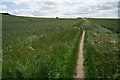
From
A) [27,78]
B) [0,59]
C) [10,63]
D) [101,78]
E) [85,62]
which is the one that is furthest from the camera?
[85,62]

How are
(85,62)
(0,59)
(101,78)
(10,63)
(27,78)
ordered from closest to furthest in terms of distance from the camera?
(27,78)
(101,78)
(10,63)
(0,59)
(85,62)

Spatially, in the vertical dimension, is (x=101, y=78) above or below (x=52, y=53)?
below

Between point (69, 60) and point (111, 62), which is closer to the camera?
point (111, 62)

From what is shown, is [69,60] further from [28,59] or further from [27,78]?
[27,78]

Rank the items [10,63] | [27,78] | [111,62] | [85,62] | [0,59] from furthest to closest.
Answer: [85,62] < [111,62] < [0,59] < [10,63] < [27,78]

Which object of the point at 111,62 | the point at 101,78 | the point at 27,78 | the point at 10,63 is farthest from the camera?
the point at 111,62

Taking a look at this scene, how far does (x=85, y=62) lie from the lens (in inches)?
374

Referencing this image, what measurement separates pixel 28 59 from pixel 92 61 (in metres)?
3.75

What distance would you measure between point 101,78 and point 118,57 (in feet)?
10.7

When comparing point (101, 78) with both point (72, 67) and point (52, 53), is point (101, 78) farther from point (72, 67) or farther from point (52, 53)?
point (52, 53)

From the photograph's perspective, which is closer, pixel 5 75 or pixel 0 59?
pixel 5 75

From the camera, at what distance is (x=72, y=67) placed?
8.56 metres

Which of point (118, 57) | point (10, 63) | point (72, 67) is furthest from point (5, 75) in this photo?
point (118, 57)

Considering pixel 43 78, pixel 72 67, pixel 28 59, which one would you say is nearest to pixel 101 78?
pixel 72 67
